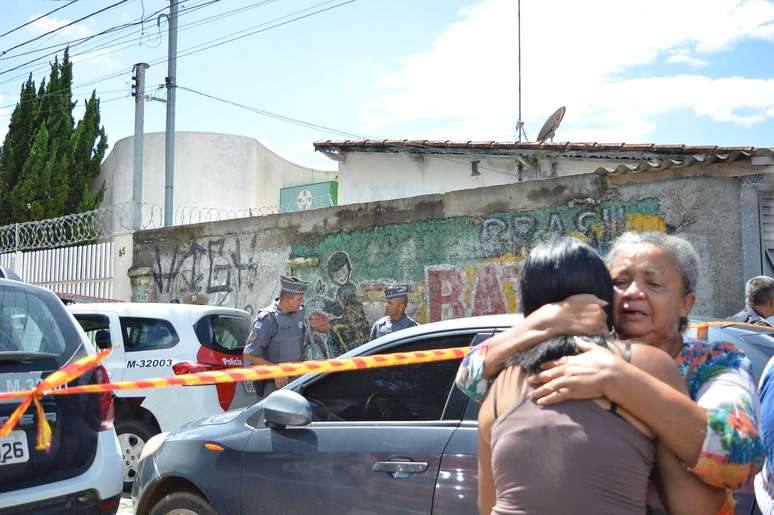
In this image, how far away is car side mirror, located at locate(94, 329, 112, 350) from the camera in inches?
272

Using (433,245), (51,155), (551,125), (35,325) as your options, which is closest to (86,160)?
(51,155)

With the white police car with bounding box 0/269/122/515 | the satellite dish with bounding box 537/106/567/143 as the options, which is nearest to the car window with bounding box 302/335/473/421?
the white police car with bounding box 0/269/122/515

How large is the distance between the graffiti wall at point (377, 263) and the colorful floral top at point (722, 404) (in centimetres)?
545

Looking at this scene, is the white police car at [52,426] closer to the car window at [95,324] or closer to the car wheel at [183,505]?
the car wheel at [183,505]

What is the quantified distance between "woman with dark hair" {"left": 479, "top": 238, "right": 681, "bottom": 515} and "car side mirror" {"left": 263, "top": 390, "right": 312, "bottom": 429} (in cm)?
167

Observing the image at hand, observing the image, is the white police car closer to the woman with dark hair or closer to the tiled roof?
the woman with dark hair

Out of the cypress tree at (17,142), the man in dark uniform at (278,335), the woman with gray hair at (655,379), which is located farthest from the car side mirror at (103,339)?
the cypress tree at (17,142)

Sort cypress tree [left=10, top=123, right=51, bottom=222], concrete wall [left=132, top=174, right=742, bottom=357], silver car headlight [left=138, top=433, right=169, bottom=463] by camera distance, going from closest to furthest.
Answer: silver car headlight [left=138, top=433, right=169, bottom=463] < concrete wall [left=132, top=174, right=742, bottom=357] < cypress tree [left=10, top=123, right=51, bottom=222]

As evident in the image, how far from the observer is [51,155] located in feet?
67.3

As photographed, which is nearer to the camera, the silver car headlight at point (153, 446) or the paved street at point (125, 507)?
the silver car headlight at point (153, 446)

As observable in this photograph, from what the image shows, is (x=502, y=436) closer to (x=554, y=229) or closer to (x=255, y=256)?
(x=554, y=229)

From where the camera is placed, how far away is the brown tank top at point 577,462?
1631 mm

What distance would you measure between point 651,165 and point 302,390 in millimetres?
5408

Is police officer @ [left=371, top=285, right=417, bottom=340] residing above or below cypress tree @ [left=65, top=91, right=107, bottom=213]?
below
